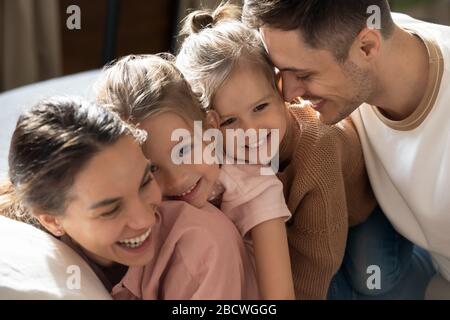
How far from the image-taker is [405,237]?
5.13 ft

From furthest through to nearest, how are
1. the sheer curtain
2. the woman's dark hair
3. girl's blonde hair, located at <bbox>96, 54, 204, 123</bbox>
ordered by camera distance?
the sheer curtain, girl's blonde hair, located at <bbox>96, 54, 204, 123</bbox>, the woman's dark hair

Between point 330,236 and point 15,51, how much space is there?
1.95m

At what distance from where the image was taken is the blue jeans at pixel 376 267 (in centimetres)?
155

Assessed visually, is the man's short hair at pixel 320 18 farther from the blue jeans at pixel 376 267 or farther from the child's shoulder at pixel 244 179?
the blue jeans at pixel 376 267

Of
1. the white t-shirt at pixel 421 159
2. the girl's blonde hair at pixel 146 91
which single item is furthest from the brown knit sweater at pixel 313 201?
the girl's blonde hair at pixel 146 91

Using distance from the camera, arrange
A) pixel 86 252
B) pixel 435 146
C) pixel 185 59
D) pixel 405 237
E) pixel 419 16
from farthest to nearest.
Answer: pixel 419 16 < pixel 405 237 < pixel 435 146 < pixel 185 59 < pixel 86 252

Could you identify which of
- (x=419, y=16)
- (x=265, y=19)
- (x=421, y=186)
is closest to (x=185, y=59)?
(x=265, y=19)

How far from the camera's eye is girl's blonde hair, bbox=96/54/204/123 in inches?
46.7

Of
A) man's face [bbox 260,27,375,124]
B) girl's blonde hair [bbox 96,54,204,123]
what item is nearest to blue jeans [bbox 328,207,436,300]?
man's face [bbox 260,27,375,124]

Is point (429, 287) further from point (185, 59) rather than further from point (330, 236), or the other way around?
point (185, 59)

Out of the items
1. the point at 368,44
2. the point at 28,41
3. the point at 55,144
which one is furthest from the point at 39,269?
the point at 28,41

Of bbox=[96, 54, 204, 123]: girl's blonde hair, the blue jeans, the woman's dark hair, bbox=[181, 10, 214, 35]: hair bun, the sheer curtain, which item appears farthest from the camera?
the sheer curtain

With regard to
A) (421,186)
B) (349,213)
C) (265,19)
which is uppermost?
(265,19)

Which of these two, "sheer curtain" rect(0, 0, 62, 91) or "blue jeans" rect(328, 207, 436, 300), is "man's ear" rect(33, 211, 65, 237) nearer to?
"blue jeans" rect(328, 207, 436, 300)
